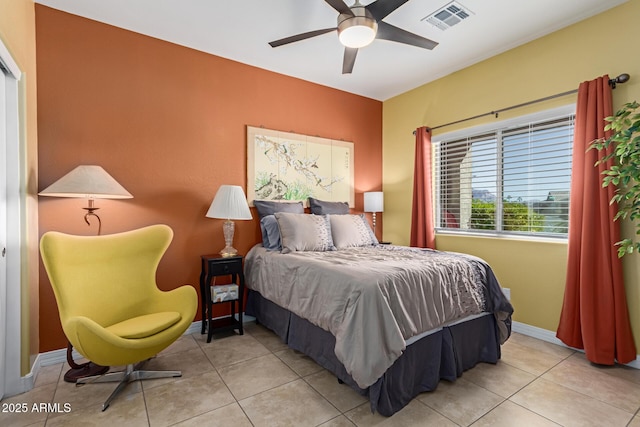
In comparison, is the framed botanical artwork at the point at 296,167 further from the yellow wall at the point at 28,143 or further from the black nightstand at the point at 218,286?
the yellow wall at the point at 28,143

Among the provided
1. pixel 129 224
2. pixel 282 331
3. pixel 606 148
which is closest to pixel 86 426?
pixel 282 331

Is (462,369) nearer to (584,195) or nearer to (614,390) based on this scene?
(614,390)

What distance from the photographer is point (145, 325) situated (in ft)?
6.87

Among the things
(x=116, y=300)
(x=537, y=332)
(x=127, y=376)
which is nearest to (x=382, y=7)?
(x=116, y=300)

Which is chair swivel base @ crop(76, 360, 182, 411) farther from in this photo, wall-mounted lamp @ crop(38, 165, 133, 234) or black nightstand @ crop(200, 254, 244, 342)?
wall-mounted lamp @ crop(38, 165, 133, 234)

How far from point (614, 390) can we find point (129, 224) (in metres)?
3.93

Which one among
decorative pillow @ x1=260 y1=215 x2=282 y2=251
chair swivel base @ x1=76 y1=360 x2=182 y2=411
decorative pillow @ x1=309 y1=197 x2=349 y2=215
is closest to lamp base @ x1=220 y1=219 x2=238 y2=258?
decorative pillow @ x1=260 y1=215 x2=282 y2=251

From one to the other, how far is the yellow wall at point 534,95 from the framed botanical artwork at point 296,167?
0.93m

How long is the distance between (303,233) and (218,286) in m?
0.95

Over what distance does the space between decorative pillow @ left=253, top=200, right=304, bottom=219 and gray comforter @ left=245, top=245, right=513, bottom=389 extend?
0.69 meters

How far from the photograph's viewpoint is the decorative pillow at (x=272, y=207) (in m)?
3.44

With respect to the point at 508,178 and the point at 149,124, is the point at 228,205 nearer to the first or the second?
the point at 149,124

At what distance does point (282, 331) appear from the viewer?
2.81 meters

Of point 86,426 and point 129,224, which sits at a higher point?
point 129,224
